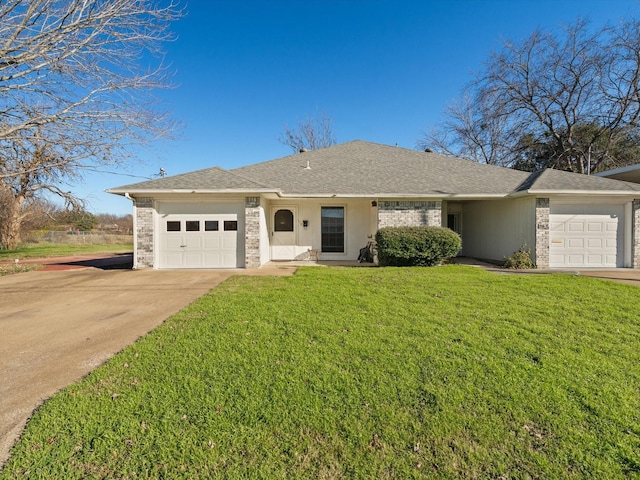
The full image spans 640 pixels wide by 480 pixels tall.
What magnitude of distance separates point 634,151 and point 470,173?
55.4 feet

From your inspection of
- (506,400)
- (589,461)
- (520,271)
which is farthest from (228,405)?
(520,271)

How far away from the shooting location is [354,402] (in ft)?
8.63

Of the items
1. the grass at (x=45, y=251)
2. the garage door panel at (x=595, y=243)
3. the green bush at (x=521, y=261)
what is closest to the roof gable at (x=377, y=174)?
the green bush at (x=521, y=261)

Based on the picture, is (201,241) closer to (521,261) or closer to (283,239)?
(283,239)

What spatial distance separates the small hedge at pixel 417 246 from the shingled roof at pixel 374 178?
177 centimetres

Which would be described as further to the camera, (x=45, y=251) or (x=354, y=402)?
(x=45, y=251)

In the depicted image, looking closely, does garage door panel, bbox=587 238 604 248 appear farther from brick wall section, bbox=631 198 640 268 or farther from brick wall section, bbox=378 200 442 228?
brick wall section, bbox=378 200 442 228

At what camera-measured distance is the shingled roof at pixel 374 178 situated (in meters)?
10.4

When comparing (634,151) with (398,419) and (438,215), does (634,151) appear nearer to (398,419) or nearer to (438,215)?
(438,215)

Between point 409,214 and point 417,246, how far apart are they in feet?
6.03

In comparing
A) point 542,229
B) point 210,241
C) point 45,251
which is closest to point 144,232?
point 210,241

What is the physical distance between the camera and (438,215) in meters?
11.6

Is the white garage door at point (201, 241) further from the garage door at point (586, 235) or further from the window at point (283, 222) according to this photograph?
the garage door at point (586, 235)

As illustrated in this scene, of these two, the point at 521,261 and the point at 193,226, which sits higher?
the point at 193,226
